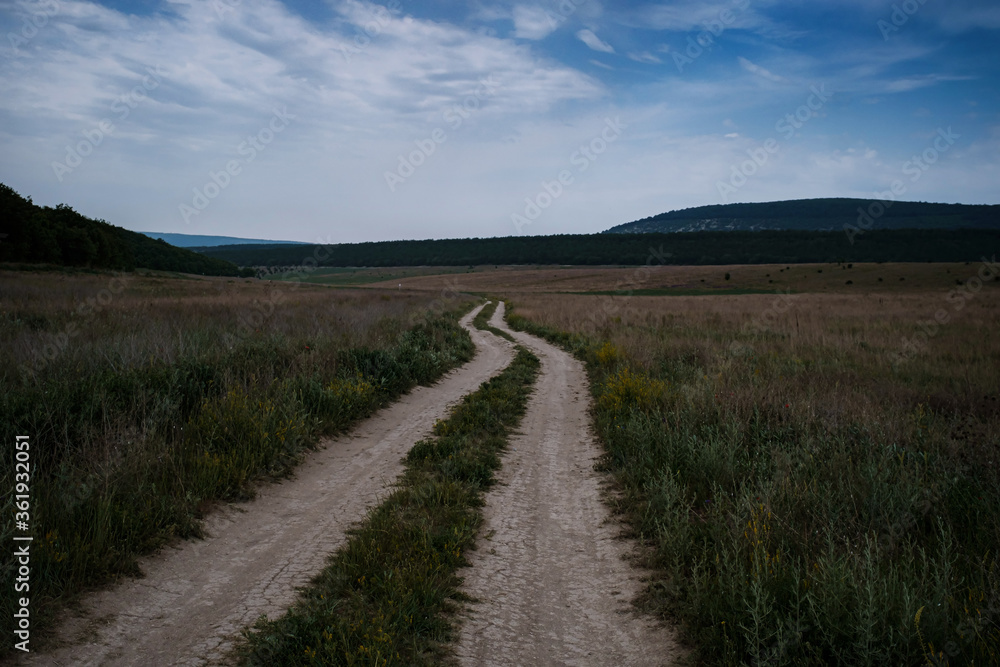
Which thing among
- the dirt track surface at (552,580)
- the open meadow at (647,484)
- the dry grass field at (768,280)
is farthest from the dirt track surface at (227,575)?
the dry grass field at (768,280)

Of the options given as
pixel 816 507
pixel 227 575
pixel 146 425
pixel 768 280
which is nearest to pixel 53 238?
pixel 146 425

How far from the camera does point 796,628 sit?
10.1 feet

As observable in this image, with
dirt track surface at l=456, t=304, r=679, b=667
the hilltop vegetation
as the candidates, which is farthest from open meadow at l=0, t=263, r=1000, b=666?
the hilltop vegetation

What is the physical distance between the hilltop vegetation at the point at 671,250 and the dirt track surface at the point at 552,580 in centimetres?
7942

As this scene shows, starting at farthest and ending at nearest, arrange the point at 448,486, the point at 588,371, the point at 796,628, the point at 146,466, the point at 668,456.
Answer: the point at 588,371, the point at 668,456, the point at 448,486, the point at 146,466, the point at 796,628

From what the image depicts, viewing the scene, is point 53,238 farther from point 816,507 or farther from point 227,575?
point 816,507

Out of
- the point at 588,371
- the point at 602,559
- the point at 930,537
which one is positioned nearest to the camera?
the point at 930,537

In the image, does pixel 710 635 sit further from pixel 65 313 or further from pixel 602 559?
pixel 65 313

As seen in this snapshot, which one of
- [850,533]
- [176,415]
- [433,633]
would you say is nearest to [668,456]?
[850,533]

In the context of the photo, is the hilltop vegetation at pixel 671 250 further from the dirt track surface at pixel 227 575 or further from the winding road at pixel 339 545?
the winding road at pixel 339 545

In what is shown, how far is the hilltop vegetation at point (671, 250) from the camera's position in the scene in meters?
114

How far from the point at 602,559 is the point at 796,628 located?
1.74 meters

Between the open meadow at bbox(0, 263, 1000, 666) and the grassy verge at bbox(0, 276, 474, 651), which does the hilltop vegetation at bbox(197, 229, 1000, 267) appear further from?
the open meadow at bbox(0, 263, 1000, 666)

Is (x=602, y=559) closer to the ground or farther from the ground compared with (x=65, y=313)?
closer to the ground
